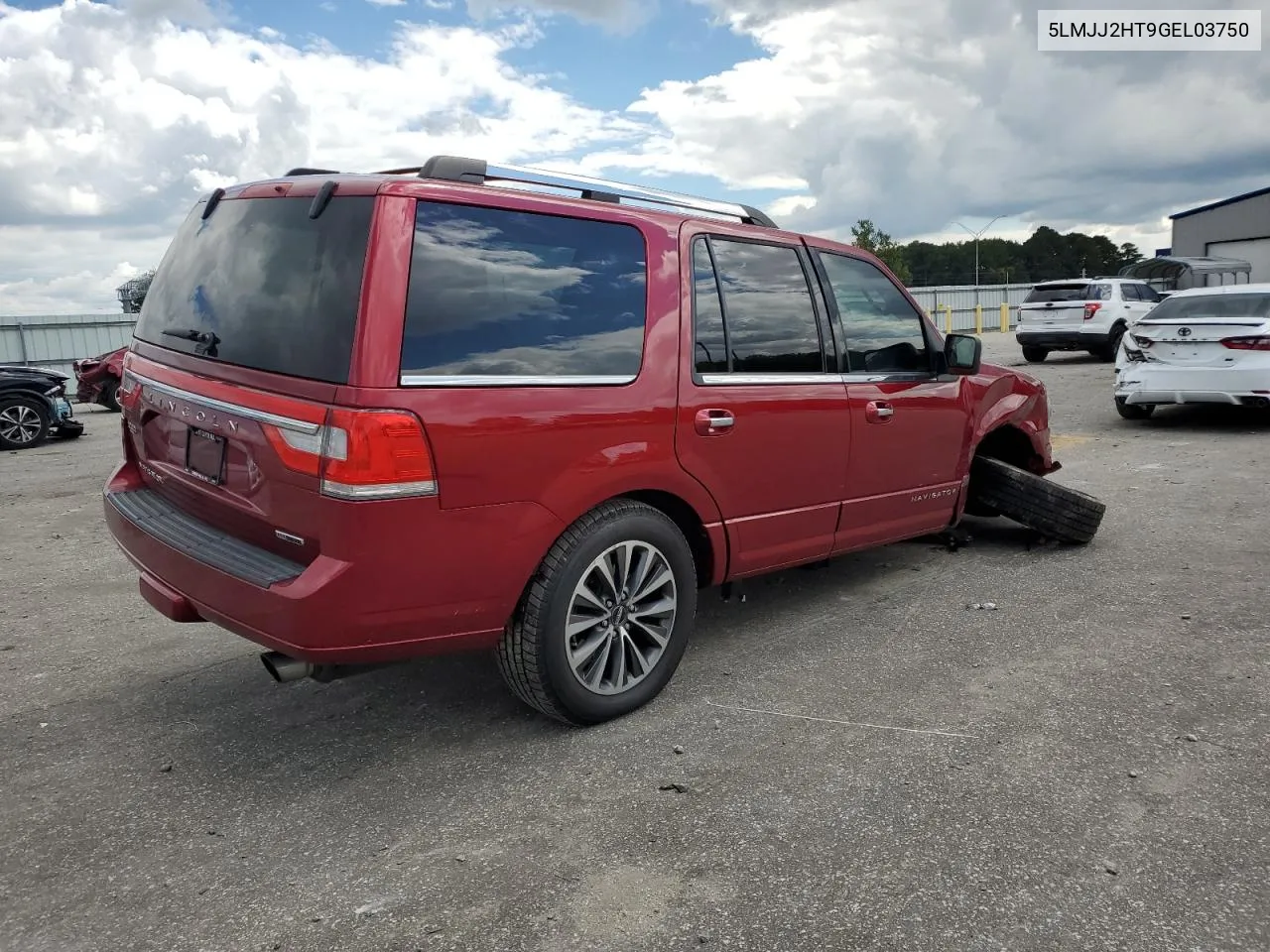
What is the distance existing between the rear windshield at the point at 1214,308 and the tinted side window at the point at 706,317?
8.01 m

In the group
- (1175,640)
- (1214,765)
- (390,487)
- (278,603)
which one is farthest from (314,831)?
(1175,640)

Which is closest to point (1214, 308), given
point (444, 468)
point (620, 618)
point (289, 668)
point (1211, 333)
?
point (1211, 333)

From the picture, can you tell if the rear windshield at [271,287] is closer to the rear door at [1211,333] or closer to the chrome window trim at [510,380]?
the chrome window trim at [510,380]

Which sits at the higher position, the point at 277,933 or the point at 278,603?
the point at 278,603

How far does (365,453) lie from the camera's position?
2.75m

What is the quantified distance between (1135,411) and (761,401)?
8.94m

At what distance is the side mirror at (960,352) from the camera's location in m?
4.82

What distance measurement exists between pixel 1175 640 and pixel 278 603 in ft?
12.1

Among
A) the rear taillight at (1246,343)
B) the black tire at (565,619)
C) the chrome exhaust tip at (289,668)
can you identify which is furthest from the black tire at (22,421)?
the rear taillight at (1246,343)

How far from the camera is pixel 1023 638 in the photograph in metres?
4.27

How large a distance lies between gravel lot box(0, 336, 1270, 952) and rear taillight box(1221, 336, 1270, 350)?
18.3 ft

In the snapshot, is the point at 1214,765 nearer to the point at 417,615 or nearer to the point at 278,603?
the point at 417,615

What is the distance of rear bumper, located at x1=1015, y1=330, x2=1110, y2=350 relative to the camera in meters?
18.1

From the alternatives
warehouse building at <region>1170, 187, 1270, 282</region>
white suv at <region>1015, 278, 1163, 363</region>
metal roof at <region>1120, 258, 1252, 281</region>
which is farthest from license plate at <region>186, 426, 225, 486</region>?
warehouse building at <region>1170, 187, 1270, 282</region>
